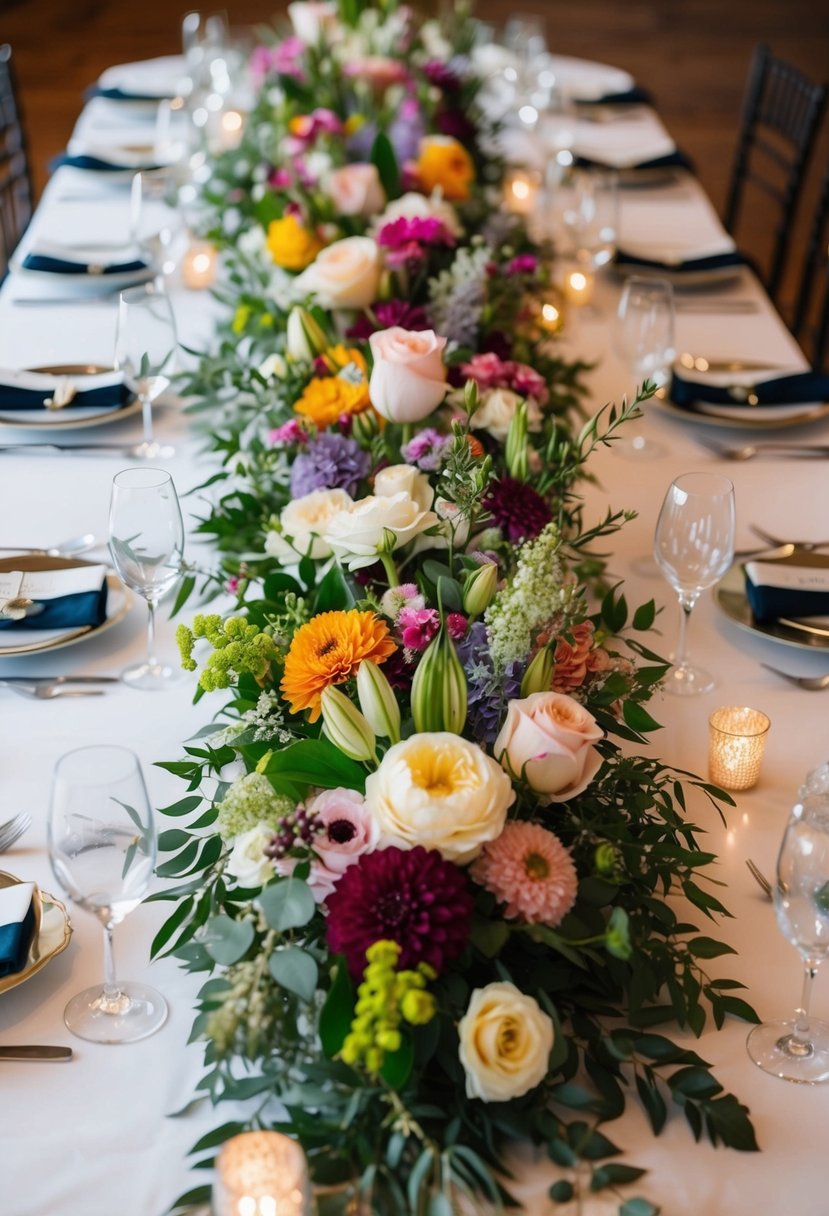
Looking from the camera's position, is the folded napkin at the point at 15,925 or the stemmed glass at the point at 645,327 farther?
the stemmed glass at the point at 645,327

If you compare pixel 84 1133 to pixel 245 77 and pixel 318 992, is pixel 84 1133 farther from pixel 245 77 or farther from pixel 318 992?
pixel 245 77

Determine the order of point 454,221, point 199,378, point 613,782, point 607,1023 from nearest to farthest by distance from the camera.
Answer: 1. point 607,1023
2. point 613,782
3. point 199,378
4. point 454,221

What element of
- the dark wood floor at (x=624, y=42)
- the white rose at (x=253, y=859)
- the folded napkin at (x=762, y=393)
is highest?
the white rose at (x=253, y=859)

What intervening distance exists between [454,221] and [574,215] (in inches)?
14.3

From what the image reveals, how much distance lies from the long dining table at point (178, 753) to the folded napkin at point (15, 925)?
37 millimetres

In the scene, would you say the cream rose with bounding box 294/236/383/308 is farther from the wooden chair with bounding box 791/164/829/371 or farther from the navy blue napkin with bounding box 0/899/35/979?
the wooden chair with bounding box 791/164/829/371

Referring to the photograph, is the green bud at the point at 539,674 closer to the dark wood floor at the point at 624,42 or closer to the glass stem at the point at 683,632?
the glass stem at the point at 683,632

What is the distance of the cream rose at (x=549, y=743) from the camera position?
1.10m

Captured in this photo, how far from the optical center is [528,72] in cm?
377

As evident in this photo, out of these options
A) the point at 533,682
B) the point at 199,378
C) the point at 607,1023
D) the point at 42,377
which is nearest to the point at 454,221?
the point at 199,378

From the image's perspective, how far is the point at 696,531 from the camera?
1540 millimetres

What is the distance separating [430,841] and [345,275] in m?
1.25

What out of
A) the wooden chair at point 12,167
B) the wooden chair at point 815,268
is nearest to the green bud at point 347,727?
the wooden chair at point 815,268

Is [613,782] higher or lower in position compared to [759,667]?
higher
